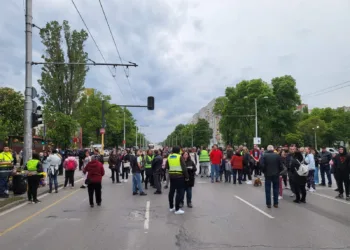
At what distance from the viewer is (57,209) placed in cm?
1096

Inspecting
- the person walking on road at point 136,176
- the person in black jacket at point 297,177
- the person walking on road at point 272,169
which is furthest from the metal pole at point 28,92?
the person in black jacket at point 297,177

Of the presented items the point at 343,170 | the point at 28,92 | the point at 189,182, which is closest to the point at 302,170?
the point at 343,170

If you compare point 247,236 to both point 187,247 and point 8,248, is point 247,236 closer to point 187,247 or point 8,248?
point 187,247

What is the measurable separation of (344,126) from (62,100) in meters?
72.3

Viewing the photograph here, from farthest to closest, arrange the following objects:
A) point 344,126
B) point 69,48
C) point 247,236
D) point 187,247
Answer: point 344,126, point 69,48, point 247,236, point 187,247

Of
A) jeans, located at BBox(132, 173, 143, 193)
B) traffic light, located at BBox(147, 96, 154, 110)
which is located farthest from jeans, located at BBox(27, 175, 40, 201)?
traffic light, located at BBox(147, 96, 154, 110)

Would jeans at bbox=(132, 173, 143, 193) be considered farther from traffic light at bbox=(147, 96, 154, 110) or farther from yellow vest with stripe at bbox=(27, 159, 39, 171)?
traffic light at bbox=(147, 96, 154, 110)

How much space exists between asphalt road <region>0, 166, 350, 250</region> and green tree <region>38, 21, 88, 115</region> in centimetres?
2535

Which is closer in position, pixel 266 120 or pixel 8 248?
pixel 8 248

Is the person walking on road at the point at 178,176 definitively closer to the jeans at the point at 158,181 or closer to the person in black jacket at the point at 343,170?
the jeans at the point at 158,181

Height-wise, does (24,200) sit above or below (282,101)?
below

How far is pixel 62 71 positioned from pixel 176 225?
31.0 metres

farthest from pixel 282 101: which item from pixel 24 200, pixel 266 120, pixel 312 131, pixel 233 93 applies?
pixel 24 200

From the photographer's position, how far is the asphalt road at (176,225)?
664cm
